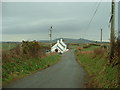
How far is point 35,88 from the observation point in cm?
1476

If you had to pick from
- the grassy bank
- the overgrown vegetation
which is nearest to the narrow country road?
the grassy bank

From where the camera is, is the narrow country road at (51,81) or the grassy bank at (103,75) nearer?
the grassy bank at (103,75)

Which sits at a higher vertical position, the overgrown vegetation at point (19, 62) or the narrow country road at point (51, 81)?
the overgrown vegetation at point (19, 62)

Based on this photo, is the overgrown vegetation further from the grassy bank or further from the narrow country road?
the grassy bank

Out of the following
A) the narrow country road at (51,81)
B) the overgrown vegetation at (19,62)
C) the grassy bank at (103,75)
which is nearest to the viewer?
the grassy bank at (103,75)

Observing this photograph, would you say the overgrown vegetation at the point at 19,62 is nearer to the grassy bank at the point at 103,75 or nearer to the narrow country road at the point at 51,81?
the narrow country road at the point at 51,81

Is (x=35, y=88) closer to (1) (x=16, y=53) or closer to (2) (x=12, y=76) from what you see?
(2) (x=12, y=76)

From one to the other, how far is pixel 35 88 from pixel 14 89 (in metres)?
1.11

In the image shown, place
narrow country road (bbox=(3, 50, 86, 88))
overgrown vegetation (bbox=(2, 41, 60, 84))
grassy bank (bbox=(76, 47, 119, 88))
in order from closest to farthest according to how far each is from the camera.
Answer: grassy bank (bbox=(76, 47, 119, 88))
narrow country road (bbox=(3, 50, 86, 88))
overgrown vegetation (bbox=(2, 41, 60, 84))

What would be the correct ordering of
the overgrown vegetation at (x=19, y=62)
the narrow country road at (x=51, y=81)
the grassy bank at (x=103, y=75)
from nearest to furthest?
the grassy bank at (x=103, y=75)
the narrow country road at (x=51, y=81)
the overgrown vegetation at (x=19, y=62)

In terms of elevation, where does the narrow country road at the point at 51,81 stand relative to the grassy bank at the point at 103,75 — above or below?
below

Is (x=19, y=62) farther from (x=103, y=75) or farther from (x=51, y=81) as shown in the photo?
(x=103, y=75)

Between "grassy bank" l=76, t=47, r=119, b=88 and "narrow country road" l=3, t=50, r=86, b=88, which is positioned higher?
"grassy bank" l=76, t=47, r=119, b=88

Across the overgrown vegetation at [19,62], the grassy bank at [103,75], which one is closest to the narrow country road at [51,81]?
the grassy bank at [103,75]
